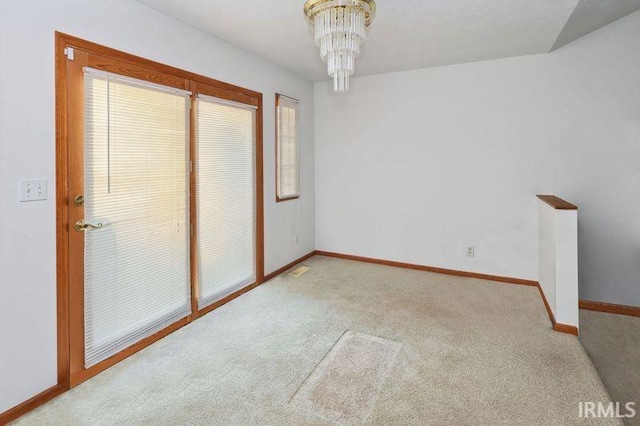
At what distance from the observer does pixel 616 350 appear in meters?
2.68

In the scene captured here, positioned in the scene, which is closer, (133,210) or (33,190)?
(33,190)

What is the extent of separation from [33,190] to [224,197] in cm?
154

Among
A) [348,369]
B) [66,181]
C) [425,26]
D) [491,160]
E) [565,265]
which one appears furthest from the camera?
[491,160]

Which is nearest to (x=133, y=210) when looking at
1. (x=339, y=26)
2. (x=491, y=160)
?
(x=339, y=26)

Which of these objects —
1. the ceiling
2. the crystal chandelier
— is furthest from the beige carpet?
the ceiling

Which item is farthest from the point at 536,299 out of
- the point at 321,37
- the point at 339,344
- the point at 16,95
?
the point at 16,95

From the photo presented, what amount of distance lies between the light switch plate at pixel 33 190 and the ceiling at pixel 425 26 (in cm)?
142

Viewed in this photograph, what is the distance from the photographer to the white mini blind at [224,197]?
304cm

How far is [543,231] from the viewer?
3398 mm

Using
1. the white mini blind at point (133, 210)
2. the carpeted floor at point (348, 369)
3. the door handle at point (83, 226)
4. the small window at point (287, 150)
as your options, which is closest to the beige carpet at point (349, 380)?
the carpeted floor at point (348, 369)

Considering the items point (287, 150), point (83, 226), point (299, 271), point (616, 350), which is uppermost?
point (287, 150)

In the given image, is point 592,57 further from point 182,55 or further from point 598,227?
point 182,55

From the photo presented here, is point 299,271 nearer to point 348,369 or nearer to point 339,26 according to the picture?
point 348,369

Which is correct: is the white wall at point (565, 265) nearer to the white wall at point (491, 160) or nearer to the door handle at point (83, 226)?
the white wall at point (491, 160)
